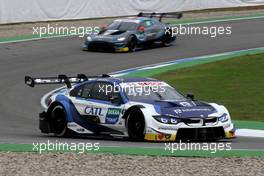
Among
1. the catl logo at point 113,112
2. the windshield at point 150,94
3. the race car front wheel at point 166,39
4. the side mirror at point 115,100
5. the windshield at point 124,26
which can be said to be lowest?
the catl logo at point 113,112

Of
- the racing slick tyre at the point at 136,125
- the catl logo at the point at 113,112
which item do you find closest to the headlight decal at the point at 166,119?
the racing slick tyre at the point at 136,125

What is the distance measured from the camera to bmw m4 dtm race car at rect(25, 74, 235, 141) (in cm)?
1388

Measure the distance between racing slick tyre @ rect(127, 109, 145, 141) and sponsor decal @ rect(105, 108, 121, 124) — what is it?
31 cm

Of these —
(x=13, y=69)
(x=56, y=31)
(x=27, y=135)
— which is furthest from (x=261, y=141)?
(x=56, y=31)

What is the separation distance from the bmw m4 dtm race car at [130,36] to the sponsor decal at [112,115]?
14.7 m

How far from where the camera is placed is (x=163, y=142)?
45.9 feet

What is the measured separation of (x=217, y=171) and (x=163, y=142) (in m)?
3.17

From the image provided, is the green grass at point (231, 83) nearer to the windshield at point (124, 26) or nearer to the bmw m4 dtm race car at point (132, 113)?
the bmw m4 dtm race car at point (132, 113)

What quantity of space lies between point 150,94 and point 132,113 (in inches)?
26.7

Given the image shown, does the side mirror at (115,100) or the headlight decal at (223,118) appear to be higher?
the side mirror at (115,100)

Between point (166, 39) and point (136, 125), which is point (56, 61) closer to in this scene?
point (166, 39)

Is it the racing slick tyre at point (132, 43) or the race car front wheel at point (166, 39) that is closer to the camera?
the racing slick tyre at point (132, 43)

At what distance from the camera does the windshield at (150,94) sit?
14703mm

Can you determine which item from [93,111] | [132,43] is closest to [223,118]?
[93,111]
